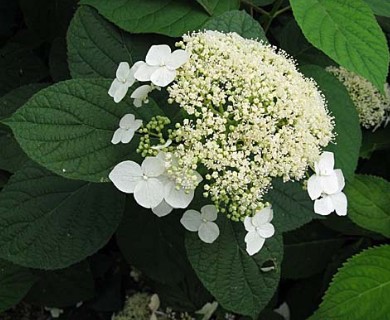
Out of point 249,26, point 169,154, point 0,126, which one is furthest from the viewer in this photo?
point 0,126

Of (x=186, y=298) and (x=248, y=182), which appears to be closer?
(x=248, y=182)

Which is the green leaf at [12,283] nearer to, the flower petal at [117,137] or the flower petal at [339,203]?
the flower petal at [117,137]

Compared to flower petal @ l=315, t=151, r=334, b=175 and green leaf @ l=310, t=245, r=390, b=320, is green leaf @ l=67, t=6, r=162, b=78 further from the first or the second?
green leaf @ l=310, t=245, r=390, b=320

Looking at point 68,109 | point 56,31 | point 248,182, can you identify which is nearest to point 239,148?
point 248,182

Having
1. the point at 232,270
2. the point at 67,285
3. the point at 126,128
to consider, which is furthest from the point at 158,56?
the point at 67,285

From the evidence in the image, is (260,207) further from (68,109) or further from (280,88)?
(68,109)

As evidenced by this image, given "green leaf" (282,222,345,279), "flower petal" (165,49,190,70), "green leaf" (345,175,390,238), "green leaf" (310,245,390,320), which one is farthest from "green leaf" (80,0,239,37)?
"green leaf" (282,222,345,279)

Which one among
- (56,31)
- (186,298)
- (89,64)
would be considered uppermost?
(89,64)

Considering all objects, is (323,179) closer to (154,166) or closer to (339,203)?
(339,203)
